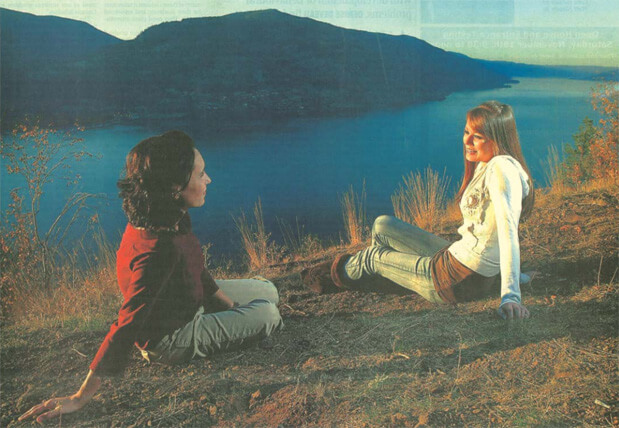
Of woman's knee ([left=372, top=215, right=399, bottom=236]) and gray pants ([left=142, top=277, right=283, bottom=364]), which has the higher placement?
woman's knee ([left=372, top=215, right=399, bottom=236])

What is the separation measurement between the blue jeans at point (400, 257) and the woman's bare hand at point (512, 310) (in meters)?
0.58

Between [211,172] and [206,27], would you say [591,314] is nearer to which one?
[211,172]

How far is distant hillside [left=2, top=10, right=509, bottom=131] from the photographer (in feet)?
50.1

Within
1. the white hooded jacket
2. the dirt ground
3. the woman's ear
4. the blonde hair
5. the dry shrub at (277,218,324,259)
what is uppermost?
the blonde hair

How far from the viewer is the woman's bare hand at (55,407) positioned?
2688 millimetres

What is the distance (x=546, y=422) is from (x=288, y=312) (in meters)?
1.96

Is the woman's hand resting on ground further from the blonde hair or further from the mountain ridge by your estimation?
the mountain ridge

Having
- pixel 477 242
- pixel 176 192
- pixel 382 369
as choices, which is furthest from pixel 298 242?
pixel 176 192

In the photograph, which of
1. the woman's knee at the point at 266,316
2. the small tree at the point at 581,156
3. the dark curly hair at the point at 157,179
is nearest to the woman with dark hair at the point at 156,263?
the dark curly hair at the point at 157,179

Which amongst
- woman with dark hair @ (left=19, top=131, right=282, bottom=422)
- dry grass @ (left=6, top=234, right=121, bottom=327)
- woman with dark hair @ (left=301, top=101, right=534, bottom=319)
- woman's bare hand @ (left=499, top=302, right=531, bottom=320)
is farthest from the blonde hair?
dry grass @ (left=6, top=234, right=121, bottom=327)

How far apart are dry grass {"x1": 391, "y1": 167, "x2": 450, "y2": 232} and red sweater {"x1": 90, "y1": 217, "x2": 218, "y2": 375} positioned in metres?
3.74

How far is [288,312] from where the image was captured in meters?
4.00

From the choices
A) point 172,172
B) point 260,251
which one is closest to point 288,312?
point 172,172

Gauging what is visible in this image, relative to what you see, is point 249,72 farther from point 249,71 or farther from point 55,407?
point 55,407
